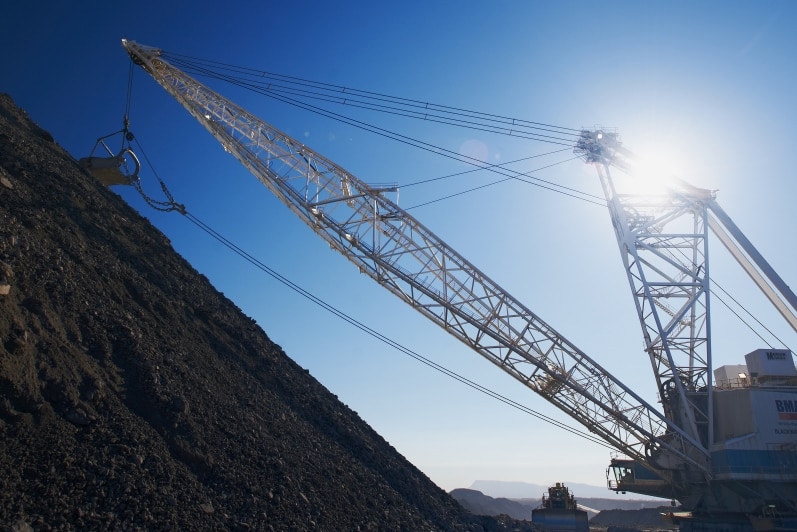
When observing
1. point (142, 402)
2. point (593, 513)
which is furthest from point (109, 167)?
point (593, 513)

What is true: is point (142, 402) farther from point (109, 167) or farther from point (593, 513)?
point (593, 513)

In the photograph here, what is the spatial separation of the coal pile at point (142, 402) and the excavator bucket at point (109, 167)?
76.5 inches

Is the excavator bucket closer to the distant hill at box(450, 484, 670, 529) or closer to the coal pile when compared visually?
the coal pile

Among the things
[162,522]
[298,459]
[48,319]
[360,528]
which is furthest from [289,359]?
[162,522]

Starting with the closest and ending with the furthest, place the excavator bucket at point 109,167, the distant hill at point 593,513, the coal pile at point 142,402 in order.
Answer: the coal pile at point 142,402 → the excavator bucket at point 109,167 → the distant hill at point 593,513

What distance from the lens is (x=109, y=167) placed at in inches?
807

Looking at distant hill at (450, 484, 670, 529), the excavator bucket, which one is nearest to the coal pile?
the excavator bucket

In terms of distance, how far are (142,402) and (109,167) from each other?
13.0 m

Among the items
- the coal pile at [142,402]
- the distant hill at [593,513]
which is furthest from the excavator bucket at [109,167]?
the distant hill at [593,513]

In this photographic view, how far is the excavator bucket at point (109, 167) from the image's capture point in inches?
803

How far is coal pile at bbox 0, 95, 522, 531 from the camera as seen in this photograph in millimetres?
8172

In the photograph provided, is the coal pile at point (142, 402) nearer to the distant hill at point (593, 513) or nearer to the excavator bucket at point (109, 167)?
the excavator bucket at point (109, 167)

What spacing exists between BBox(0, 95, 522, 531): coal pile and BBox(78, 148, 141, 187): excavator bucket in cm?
194

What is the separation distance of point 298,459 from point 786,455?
58.6ft
